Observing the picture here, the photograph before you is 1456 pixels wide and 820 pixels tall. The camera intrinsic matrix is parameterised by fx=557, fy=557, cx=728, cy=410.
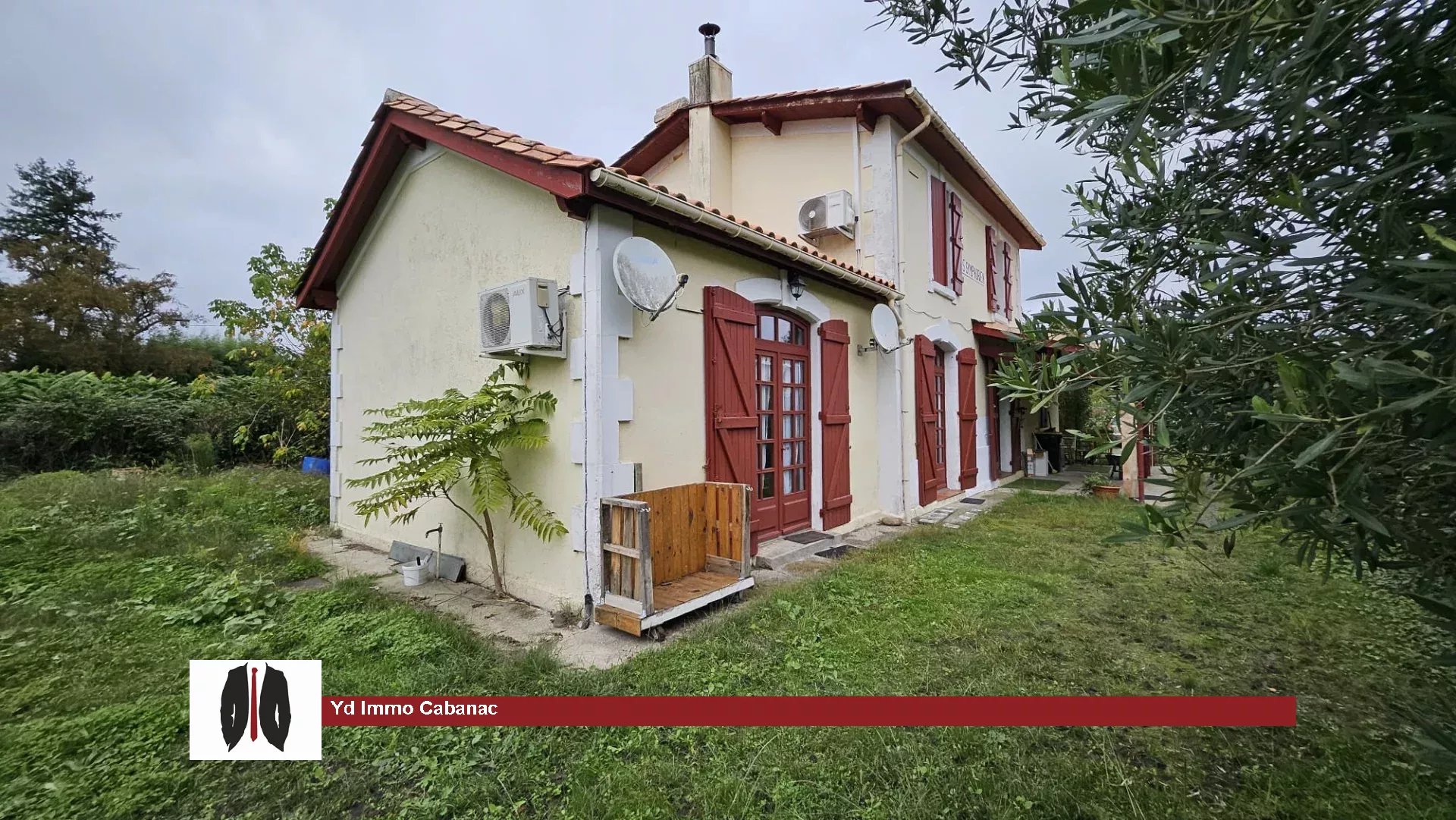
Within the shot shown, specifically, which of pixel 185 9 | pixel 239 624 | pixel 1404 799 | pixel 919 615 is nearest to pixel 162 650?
pixel 239 624

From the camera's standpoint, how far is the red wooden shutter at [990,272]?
11.0m

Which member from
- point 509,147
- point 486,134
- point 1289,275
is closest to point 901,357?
point 509,147

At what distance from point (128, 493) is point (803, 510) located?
8555 millimetres

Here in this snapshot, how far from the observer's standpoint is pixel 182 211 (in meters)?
28.1

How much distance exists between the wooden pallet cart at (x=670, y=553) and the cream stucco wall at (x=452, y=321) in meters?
0.40

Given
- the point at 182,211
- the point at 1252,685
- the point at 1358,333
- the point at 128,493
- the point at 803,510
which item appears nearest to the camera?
the point at 1358,333

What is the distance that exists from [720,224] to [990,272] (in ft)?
28.5

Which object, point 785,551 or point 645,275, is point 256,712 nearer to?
point 645,275

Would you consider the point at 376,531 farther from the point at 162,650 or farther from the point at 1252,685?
the point at 1252,685

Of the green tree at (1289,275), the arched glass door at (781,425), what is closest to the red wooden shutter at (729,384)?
the arched glass door at (781,425)

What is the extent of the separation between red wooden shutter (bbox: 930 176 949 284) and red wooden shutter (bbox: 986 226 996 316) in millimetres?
2604

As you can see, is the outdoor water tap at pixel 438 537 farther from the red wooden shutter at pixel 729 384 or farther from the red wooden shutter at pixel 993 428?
the red wooden shutter at pixel 993 428

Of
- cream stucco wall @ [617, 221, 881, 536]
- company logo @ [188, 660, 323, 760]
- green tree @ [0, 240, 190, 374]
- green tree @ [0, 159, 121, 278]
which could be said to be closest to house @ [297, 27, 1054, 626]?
cream stucco wall @ [617, 221, 881, 536]

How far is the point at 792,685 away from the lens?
292 cm
